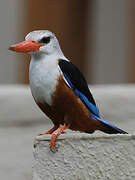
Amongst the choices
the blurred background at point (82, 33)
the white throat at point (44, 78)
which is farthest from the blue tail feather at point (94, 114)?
the blurred background at point (82, 33)

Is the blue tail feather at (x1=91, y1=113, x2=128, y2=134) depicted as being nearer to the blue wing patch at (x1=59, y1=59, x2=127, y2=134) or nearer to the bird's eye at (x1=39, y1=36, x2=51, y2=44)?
the blue wing patch at (x1=59, y1=59, x2=127, y2=134)

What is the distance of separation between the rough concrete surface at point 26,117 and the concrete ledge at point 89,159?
1.98 m

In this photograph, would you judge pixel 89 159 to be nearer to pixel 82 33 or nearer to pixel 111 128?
pixel 111 128

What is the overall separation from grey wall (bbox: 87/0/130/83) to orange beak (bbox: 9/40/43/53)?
418 centimetres

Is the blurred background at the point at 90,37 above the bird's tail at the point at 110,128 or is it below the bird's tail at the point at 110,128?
below

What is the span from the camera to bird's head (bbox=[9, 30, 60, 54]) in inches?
130

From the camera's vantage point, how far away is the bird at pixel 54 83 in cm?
331

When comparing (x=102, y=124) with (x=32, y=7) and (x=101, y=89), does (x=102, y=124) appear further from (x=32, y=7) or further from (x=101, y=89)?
(x=32, y=7)

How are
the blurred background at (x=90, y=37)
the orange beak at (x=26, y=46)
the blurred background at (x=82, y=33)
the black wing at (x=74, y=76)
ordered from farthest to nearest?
1. the blurred background at (x=90, y=37)
2. the blurred background at (x=82, y=33)
3. the black wing at (x=74, y=76)
4. the orange beak at (x=26, y=46)

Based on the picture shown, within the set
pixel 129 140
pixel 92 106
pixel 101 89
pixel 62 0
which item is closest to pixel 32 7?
pixel 62 0

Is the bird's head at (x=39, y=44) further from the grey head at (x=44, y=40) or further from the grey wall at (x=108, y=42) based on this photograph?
the grey wall at (x=108, y=42)

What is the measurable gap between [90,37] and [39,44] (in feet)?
14.0

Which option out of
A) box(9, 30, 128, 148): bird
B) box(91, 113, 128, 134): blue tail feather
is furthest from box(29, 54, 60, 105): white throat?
box(91, 113, 128, 134): blue tail feather

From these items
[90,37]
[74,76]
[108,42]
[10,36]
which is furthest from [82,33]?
[74,76]
